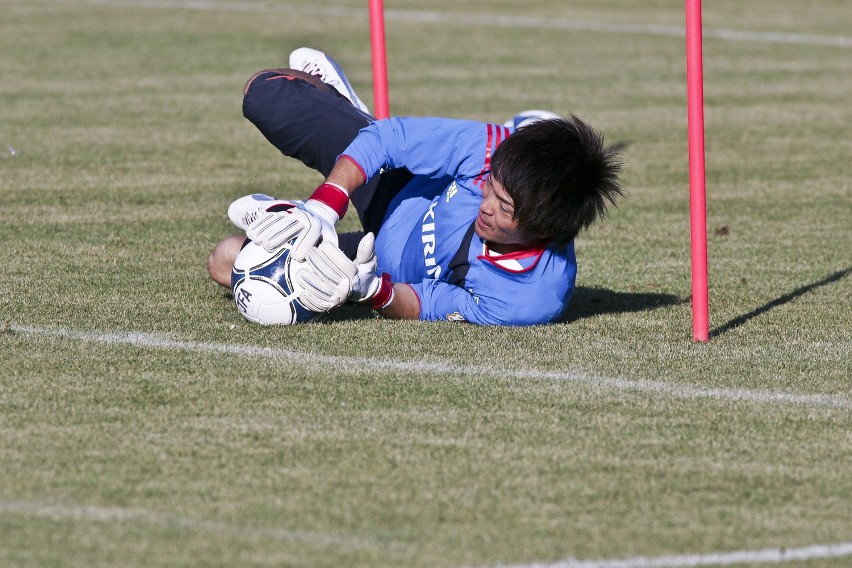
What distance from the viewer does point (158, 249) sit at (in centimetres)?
777

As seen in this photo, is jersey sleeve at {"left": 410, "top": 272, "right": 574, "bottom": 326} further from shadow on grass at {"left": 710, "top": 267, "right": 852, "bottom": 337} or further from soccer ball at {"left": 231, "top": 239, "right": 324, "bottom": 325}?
shadow on grass at {"left": 710, "top": 267, "right": 852, "bottom": 337}

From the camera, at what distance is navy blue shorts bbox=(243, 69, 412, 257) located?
6.64 m

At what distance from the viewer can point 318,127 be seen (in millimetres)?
6652

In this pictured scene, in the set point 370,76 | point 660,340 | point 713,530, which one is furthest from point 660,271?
point 370,76

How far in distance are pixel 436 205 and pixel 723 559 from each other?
2.86m

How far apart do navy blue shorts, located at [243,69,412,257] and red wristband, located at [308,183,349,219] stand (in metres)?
0.75

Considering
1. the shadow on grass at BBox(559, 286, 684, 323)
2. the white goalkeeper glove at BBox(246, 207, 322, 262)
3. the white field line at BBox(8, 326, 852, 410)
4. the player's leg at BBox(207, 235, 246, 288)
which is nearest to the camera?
the white field line at BBox(8, 326, 852, 410)

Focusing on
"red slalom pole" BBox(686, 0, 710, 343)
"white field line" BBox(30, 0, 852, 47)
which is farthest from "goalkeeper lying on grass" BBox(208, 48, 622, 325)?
"white field line" BBox(30, 0, 852, 47)

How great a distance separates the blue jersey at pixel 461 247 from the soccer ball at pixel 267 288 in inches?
21.0

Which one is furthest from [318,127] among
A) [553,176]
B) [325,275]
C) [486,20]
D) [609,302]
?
[486,20]

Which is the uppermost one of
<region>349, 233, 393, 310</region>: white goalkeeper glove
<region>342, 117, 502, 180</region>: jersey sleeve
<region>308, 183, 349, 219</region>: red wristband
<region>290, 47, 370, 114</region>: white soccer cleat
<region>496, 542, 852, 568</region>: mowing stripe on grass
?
<region>290, 47, 370, 114</region>: white soccer cleat

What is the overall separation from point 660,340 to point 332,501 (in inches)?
91.0

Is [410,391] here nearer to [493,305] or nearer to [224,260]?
[493,305]

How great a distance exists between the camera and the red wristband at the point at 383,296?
19.7ft
